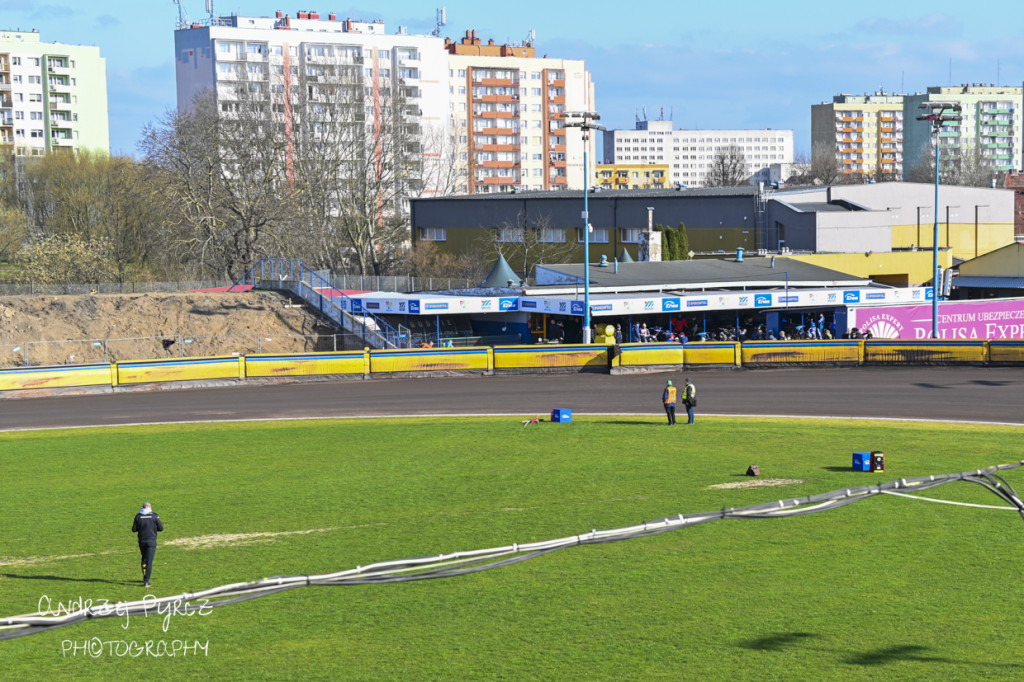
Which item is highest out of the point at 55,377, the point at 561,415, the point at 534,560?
the point at 55,377

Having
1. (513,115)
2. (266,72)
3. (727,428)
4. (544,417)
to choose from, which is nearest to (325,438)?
(544,417)

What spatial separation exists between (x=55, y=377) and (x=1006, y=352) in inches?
1543

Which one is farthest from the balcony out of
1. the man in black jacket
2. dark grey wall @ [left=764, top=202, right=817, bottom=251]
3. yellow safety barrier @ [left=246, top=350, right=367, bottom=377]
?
the man in black jacket

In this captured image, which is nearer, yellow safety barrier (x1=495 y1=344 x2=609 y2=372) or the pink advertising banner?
yellow safety barrier (x1=495 y1=344 x2=609 y2=372)

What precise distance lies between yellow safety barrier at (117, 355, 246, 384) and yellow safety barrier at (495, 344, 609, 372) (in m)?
11.3

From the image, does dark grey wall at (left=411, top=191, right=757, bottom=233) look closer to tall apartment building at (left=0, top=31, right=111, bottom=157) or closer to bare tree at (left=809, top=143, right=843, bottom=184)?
tall apartment building at (left=0, top=31, right=111, bottom=157)

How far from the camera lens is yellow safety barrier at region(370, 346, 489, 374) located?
4522 cm

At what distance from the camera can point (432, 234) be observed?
294 feet

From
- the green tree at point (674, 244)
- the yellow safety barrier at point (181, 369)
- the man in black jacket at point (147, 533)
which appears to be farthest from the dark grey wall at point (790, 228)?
the man in black jacket at point (147, 533)

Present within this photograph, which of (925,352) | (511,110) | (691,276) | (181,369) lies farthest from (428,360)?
(511,110)

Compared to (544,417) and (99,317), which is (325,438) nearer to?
(544,417)

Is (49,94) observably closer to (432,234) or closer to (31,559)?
(432,234)

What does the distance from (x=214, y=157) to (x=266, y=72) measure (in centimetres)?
5093

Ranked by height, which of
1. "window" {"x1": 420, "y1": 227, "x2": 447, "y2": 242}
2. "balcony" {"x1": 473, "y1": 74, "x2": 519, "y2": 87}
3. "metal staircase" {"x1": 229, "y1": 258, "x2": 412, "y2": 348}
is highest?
"balcony" {"x1": 473, "y1": 74, "x2": 519, "y2": 87}
